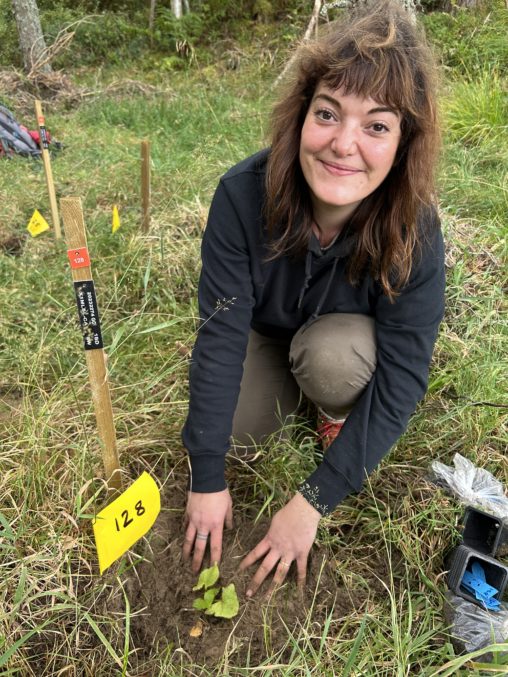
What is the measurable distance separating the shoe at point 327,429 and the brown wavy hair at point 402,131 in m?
0.50

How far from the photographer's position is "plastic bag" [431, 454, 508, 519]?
4.97 feet

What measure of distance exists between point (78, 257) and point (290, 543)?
2.82 feet

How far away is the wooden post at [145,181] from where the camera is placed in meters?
2.51

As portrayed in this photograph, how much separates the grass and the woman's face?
622 millimetres

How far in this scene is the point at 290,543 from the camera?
1.33 metres

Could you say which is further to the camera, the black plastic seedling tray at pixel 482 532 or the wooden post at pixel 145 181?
the wooden post at pixel 145 181

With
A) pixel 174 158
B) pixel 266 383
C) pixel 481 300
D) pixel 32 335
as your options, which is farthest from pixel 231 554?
pixel 174 158

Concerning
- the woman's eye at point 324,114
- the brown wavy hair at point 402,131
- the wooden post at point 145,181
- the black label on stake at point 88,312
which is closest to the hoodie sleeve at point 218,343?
the brown wavy hair at point 402,131

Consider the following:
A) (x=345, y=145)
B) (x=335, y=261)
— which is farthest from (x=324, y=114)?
(x=335, y=261)

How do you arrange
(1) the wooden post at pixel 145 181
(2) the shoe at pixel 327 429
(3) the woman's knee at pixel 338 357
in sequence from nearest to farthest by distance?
(3) the woman's knee at pixel 338 357, (2) the shoe at pixel 327 429, (1) the wooden post at pixel 145 181

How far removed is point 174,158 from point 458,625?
3301 mm

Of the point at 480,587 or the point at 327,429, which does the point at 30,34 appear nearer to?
the point at 327,429

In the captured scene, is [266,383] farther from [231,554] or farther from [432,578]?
[432,578]

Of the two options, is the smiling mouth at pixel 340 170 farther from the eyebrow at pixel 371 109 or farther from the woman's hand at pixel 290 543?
the woman's hand at pixel 290 543
